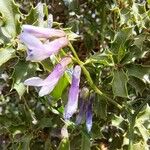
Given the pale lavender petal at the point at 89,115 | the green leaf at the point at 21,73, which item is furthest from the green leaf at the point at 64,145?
the green leaf at the point at 21,73

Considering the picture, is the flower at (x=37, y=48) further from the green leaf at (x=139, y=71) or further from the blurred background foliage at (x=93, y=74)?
the green leaf at (x=139, y=71)

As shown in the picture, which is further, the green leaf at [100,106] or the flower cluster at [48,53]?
the green leaf at [100,106]

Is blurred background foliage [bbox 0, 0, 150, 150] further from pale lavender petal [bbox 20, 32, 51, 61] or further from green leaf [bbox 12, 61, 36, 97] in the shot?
pale lavender petal [bbox 20, 32, 51, 61]

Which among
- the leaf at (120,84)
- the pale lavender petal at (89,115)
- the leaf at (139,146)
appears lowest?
the leaf at (139,146)

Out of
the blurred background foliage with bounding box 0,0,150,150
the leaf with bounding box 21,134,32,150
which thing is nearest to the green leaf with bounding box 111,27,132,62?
the blurred background foliage with bounding box 0,0,150,150

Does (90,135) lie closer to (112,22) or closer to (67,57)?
(67,57)

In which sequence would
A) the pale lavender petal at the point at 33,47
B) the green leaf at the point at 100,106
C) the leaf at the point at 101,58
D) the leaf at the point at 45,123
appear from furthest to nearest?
the leaf at the point at 45,123 < the green leaf at the point at 100,106 < the leaf at the point at 101,58 < the pale lavender petal at the point at 33,47

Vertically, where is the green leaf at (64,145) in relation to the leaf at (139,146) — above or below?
above

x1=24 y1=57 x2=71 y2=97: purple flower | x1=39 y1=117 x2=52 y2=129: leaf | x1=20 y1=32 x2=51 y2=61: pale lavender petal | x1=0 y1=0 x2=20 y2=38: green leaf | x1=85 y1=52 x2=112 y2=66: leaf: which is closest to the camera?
x1=20 y1=32 x2=51 y2=61: pale lavender petal
